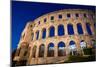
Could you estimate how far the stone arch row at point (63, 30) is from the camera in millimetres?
2646

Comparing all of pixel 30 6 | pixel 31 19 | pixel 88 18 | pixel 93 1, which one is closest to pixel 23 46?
pixel 31 19

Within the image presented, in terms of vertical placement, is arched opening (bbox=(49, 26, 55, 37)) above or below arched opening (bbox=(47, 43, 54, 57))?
above

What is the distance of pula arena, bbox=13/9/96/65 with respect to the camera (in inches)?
102

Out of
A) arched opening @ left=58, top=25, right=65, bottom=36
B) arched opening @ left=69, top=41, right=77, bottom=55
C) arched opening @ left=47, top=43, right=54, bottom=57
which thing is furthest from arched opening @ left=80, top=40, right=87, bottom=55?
arched opening @ left=47, top=43, right=54, bottom=57

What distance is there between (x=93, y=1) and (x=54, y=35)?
34.2 inches

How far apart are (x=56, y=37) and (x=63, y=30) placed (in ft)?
0.51

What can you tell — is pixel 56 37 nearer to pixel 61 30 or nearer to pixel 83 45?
pixel 61 30

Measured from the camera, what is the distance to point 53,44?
270 cm

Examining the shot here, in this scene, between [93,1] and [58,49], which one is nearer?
[58,49]

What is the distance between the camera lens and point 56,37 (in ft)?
8.88

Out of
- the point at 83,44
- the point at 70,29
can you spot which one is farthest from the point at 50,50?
the point at 83,44

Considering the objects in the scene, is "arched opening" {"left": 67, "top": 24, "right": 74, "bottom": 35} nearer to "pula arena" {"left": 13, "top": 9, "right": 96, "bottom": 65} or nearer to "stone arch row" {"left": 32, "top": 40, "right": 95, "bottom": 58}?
"pula arena" {"left": 13, "top": 9, "right": 96, "bottom": 65}
